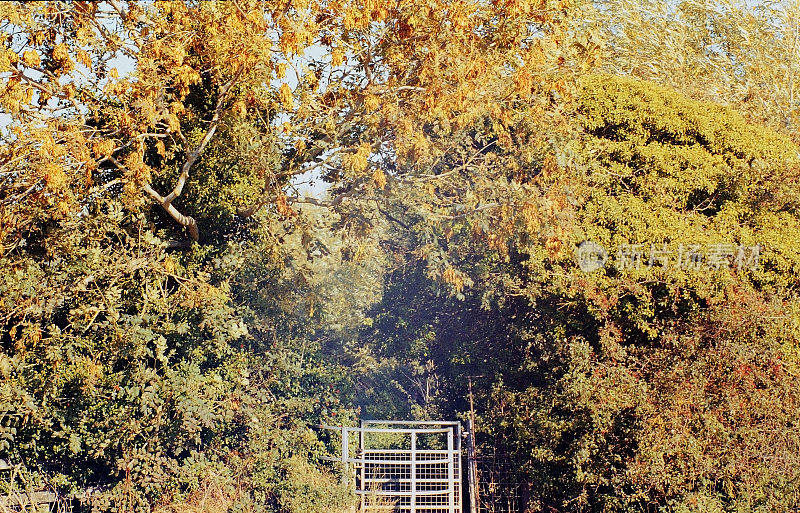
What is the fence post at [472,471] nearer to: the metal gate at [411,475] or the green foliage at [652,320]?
the metal gate at [411,475]

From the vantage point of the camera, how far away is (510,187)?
13.3 metres

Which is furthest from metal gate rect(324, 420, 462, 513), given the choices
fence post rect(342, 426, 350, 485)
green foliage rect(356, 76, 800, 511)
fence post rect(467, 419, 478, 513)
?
green foliage rect(356, 76, 800, 511)

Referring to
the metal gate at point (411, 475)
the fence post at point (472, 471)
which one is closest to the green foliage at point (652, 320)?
the fence post at point (472, 471)

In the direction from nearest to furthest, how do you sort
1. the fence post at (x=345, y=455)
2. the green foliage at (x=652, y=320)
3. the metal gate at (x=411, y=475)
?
the green foliage at (x=652, y=320) < the fence post at (x=345, y=455) < the metal gate at (x=411, y=475)

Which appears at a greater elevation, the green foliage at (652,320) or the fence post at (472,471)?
the green foliage at (652,320)

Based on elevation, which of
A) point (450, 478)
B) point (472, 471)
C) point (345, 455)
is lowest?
point (450, 478)

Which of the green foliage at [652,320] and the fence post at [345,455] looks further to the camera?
the fence post at [345,455]

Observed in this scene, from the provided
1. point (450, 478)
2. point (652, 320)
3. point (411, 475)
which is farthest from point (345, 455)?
point (652, 320)

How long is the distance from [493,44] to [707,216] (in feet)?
12.8

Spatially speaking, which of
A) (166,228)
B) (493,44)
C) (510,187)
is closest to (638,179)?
(510,187)

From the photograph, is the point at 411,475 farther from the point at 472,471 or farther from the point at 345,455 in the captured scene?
the point at 345,455

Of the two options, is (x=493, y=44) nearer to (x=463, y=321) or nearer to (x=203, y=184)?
(x=203, y=184)

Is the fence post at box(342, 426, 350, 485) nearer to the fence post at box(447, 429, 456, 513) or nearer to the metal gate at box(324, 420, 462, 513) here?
the metal gate at box(324, 420, 462, 513)

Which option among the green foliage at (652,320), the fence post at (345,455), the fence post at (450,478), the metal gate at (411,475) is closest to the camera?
the green foliage at (652,320)
